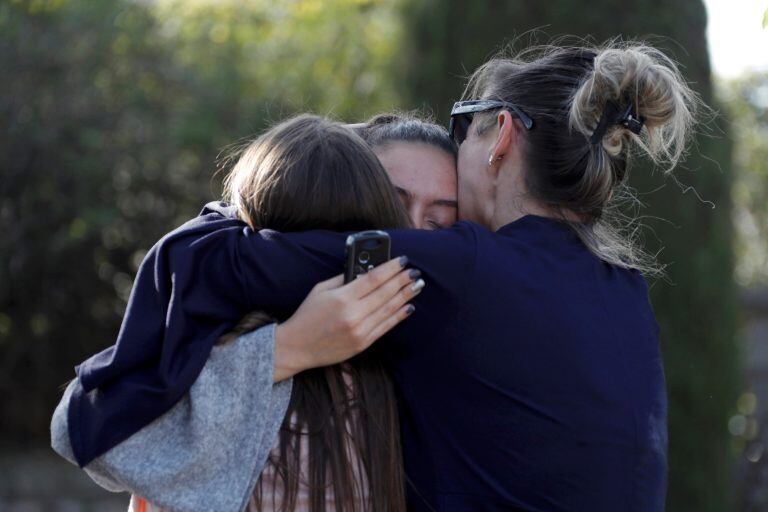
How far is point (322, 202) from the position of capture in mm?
2029

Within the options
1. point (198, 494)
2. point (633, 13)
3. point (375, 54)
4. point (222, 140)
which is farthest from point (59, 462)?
point (198, 494)

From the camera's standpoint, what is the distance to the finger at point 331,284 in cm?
197

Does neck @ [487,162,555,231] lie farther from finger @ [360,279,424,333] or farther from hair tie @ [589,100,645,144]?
finger @ [360,279,424,333]

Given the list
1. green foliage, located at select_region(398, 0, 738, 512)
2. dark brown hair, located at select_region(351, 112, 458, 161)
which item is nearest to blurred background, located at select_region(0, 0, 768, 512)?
green foliage, located at select_region(398, 0, 738, 512)

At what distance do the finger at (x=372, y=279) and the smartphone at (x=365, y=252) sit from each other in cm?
1

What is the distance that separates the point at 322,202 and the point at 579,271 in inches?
21.3

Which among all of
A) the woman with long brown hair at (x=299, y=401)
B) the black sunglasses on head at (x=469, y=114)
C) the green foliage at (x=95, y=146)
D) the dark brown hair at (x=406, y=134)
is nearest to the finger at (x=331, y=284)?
the woman with long brown hair at (x=299, y=401)

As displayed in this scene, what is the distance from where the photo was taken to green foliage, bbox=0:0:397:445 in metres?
6.36

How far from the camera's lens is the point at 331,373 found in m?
2.03

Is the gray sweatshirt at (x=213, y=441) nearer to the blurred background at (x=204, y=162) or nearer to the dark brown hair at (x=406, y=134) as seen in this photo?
the dark brown hair at (x=406, y=134)

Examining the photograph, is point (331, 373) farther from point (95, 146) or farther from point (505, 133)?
point (95, 146)

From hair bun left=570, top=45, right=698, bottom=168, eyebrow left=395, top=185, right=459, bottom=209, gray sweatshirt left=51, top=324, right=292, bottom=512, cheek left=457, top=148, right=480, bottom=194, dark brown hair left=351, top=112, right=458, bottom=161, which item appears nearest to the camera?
gray sweatshirt left=51, top=324, right=292, bottom=512

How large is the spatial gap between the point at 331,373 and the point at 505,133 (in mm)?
683

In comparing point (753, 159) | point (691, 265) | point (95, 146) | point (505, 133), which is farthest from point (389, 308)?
point (753, 159)
